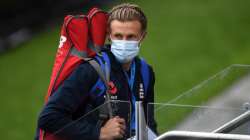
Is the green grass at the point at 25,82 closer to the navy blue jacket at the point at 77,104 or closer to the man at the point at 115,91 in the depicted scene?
the man at the point at 115,91

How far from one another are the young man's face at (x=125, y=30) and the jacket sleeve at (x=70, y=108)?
0.26 m

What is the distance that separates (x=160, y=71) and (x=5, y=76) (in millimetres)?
2460

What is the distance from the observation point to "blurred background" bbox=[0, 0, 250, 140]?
49.7ft

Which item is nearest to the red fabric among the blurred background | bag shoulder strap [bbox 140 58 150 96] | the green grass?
bag shoulder strap [bbox 140 58 150 96]

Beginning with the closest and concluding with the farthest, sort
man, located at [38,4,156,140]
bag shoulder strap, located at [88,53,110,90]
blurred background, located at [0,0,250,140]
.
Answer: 1. man, located at [38,4,156,140]
2. bag shoulder strap, located at [88,53,110,90]
3. blurred background, located at [0,0,250,140]

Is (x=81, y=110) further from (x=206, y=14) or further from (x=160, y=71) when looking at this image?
(x=206, y=14)

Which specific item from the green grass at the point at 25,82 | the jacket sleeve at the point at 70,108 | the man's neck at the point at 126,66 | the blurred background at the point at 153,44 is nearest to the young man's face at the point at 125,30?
the man's neck at the point at 126,66

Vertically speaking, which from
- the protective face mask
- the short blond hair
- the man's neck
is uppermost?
the short blond hair

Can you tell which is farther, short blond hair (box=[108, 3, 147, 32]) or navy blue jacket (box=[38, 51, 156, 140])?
short blond hair (box=[108, 3, 147, 32])

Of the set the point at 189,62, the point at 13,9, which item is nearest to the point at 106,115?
the point at 189,62

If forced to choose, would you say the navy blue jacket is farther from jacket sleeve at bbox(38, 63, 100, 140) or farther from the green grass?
the green grass

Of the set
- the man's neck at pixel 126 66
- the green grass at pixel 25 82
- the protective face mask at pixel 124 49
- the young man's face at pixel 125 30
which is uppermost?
the young man's face at pixel 125 30

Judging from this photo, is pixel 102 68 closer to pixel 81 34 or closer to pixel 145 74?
pixel 81 34

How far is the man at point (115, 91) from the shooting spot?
4941mm
